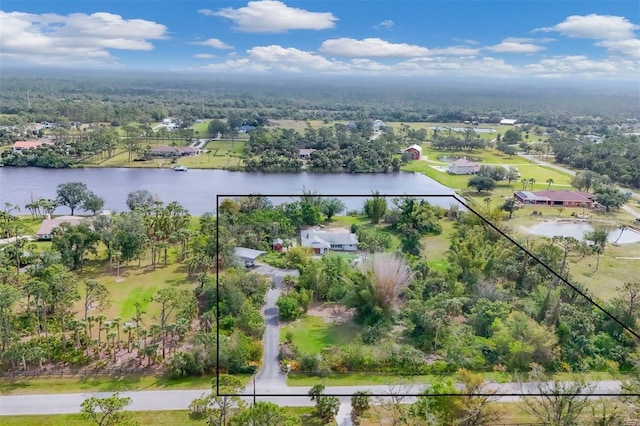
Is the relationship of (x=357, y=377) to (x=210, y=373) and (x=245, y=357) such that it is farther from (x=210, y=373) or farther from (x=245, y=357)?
(x=210, y=373)

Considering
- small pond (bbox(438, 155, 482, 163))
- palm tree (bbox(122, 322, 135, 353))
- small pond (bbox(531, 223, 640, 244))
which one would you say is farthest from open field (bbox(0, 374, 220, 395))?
small pond (bbox(438, 155, 482, 163))

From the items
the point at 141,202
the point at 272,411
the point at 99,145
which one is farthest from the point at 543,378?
the point at 99,145

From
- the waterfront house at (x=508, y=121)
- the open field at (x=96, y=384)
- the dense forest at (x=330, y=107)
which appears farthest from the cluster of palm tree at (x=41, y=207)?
the waterfront house at (x=508, y=121)

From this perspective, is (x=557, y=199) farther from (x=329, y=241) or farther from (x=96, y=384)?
(x=96, y=384)

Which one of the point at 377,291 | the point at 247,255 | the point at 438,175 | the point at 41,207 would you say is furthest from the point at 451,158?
the point at 41,207

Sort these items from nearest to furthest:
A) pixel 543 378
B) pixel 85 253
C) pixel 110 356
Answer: pixel 543 378 < pixel 110 356 < pixel 85 253

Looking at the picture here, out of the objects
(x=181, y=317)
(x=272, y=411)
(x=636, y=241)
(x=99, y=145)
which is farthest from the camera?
(x=99, y=145)

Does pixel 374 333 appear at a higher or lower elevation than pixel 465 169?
lower
